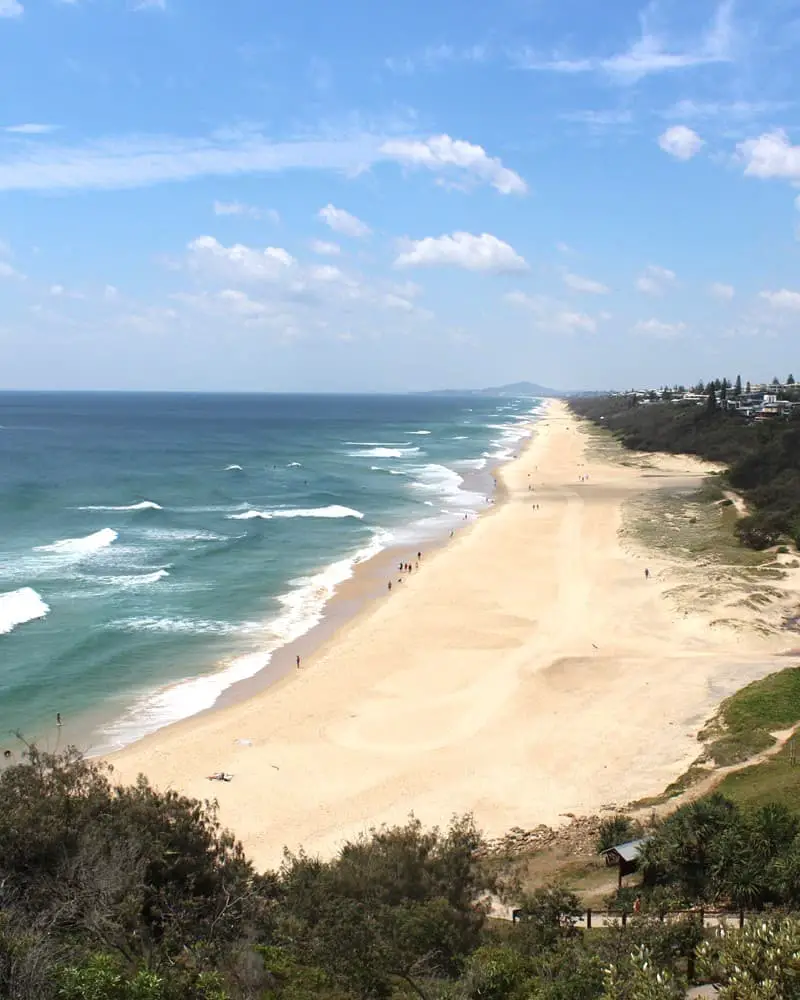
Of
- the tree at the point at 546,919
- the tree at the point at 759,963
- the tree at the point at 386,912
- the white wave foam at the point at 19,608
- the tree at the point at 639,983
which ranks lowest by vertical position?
the white wave foam at the point at 19,608

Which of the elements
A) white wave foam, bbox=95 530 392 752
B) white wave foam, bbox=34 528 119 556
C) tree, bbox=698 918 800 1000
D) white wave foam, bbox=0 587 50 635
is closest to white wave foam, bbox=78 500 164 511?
white wave foam, bbox=34 528 119 556

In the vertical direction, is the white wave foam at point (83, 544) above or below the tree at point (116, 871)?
below

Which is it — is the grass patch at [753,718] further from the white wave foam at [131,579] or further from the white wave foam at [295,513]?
the white wave foam at [295,513]

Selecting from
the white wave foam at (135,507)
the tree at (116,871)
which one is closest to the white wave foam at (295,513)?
the white wave foam at (135,507)

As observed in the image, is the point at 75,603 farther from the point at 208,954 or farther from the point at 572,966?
the point at 572,966

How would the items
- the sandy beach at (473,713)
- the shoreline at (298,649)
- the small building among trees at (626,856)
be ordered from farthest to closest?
the shoreline at (298,649) < the sandy beach at (473,713) < the small building among trees at (626,856)

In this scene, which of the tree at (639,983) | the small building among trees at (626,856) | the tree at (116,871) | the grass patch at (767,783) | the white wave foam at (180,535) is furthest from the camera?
the white wave foam at (180,535)

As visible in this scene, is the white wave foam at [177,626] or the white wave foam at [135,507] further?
the white wave foam at [135,507]

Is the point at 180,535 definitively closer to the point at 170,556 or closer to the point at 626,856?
the point at 170,556
